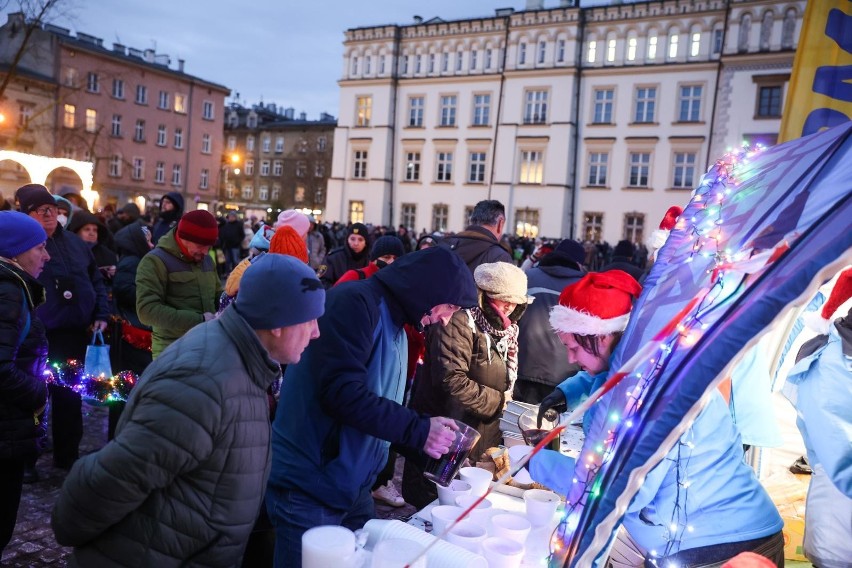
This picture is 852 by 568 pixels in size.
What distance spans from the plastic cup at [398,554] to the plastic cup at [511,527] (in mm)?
406

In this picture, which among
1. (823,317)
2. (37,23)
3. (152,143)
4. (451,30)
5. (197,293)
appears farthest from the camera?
(152,143)

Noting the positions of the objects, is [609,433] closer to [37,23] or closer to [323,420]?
[323,420]

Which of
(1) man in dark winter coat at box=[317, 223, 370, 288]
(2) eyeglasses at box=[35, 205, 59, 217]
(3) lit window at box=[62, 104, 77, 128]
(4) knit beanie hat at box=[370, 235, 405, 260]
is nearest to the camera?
(2) eyeglasses at box=[35, 205, 59, 217]

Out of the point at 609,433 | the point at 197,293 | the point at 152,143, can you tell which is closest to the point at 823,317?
the point at 609,433

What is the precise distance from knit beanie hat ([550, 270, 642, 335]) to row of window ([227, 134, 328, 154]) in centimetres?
5201

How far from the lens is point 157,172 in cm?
4319

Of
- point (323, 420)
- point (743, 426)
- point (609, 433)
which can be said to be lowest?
point (323, 420)

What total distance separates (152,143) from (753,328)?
47.1 meters

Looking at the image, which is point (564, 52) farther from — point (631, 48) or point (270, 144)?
point (270, 144)

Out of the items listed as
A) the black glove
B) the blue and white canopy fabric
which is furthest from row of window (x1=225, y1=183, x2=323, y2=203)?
the blue and white canopy fabric

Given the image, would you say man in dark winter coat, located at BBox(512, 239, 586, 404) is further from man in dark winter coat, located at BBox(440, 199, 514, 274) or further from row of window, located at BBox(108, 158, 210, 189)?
row of window, located at BBox(108, 158, 210, 189)

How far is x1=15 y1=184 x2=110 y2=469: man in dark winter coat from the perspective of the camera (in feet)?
14.3

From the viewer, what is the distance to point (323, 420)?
2287mm

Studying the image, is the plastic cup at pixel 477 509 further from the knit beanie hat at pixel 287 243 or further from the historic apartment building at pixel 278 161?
the historic apartment building at pixel 278 161
